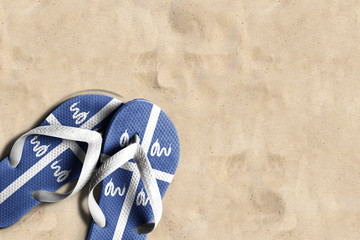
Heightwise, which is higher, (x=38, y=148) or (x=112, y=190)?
(x=38, y=148)

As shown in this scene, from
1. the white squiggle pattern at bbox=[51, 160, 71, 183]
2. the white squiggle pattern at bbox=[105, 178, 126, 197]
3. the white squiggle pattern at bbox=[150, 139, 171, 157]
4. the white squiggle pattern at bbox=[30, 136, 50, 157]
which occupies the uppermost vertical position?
the white squiggle pattern at bbox=[30, 136, 50, 157]

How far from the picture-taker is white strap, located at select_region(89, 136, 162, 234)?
1016 mm

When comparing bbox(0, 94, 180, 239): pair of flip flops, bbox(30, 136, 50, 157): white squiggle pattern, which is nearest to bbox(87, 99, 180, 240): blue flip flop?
bbox(0, 94, 180, 239): pair of flip flops

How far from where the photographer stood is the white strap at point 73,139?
1.02 meters

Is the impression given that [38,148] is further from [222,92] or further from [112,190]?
[222,92]

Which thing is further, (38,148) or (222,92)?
(222,92)

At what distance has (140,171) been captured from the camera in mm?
1050

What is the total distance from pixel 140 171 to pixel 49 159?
24 centimetres

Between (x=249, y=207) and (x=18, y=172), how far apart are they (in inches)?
25.2

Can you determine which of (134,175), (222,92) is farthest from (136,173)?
(222,92)

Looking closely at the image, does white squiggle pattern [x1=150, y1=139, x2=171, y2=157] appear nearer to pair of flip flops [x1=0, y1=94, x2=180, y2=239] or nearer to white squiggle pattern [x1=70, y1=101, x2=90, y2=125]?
pair of flip flops [x1=0, y1=94, x2=180, y2=239]

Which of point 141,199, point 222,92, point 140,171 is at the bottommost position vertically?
point 141,199

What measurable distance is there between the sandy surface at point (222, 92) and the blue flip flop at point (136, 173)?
56mm

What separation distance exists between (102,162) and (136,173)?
96 mm
